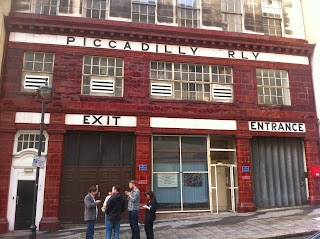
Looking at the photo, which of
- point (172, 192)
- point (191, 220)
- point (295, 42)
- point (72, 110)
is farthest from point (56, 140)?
point (295, 42)

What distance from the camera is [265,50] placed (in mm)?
14367

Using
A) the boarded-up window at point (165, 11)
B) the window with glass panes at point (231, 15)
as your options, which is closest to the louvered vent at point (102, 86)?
the boarded-up window at point (165, 11)

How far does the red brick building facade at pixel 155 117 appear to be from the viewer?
11.6 metres

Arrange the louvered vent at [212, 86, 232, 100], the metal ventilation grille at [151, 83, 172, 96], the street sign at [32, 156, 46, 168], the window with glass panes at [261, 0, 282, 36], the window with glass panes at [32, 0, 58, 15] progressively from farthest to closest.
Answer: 1. the window with glass panes at [261, 0, 282, 36]
2. the louvered vent at [212, 86, 232, 100]
3. the metal ventilation grille at [151, 83, 172, 96]
4. the window with glass panes at [32, 0, 58, 15]
5. the street sign at [32, 156, 46, 168]

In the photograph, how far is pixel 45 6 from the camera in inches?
505

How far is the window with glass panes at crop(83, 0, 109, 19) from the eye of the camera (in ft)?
43.0

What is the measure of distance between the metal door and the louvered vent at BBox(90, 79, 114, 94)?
762cm

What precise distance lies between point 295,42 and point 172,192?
10448mm

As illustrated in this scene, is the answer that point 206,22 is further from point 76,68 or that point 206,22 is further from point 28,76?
point 28,76

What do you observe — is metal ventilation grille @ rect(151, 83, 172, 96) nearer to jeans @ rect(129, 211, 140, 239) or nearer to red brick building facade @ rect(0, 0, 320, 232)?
red brick building facade @ rect(0, 0, 320, 232)

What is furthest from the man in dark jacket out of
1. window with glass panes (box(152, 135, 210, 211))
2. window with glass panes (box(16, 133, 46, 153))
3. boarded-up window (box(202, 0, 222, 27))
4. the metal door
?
boarded-up window (box(202, 0, 222, 27))

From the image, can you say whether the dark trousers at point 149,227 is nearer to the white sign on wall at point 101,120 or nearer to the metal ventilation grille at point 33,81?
the white sign on wall at point 101,120

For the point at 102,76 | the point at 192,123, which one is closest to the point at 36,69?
the point at 102,76

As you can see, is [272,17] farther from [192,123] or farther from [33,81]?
[33,81]
